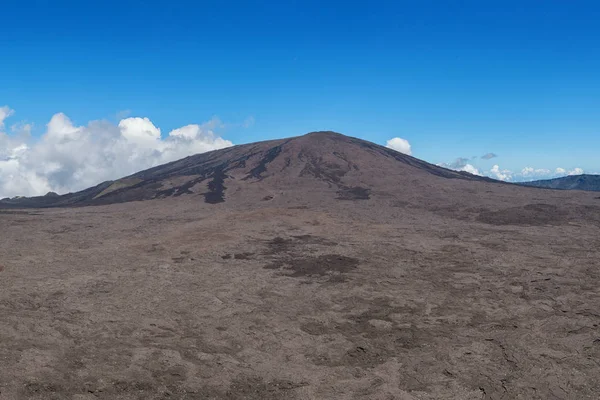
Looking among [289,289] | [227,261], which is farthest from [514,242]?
[227,261]

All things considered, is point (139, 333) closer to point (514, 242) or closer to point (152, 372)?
point (152, 372)

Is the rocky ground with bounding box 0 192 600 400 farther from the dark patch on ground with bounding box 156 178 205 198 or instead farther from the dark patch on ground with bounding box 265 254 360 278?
the dark patch on ground with bounding box 156 178 205 198

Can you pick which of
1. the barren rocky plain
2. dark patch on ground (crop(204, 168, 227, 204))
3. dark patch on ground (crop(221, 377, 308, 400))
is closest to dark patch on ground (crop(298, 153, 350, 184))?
dark patch on ground (crop(204, 168, 227, 204))

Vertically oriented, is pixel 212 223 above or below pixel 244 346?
above

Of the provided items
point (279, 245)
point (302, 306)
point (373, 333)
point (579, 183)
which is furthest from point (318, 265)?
point (579, 183)

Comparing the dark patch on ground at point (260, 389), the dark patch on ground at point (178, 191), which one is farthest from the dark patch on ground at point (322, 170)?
the dark patch on ground at point (260, 389)

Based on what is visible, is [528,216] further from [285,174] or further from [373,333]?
[285,174]
